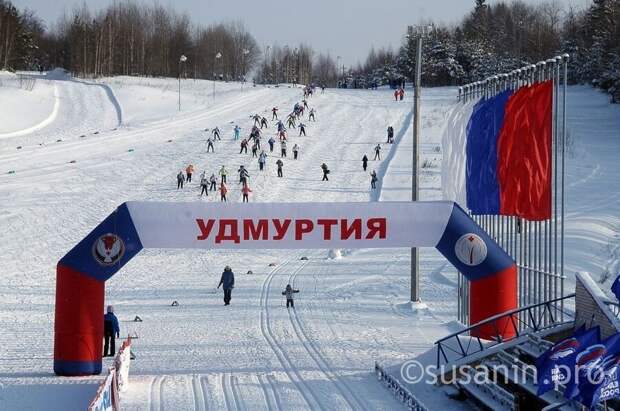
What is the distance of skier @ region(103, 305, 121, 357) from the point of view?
16844 millimetres

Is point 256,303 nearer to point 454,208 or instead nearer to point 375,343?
point 375,343

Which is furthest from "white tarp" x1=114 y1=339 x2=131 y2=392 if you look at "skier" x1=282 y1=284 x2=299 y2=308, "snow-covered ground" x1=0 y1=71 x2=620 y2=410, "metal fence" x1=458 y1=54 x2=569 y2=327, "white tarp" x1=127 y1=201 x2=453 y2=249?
"metal fence" x1=458 y1=54 x2=569 y2=327

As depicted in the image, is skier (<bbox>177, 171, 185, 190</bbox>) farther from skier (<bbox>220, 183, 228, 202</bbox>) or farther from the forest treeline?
the forest treeline

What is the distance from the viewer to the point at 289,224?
52.1ft

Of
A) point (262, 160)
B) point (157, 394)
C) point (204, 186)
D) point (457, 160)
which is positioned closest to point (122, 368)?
point (157, 394)

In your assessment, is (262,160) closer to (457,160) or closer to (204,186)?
(204,186)

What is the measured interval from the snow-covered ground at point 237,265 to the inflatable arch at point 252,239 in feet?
3.48

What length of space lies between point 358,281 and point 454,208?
31.7 ft

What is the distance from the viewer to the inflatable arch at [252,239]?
15.4m

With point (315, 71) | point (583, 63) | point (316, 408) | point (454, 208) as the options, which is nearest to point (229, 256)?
point (454, 208)

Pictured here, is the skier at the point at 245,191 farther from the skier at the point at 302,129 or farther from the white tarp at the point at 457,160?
the white tarp at the point at 457,160

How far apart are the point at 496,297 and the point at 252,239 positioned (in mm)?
4825

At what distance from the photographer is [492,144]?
18609mm

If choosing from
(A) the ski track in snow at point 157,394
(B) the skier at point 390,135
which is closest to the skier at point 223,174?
(B) the skier at point 390,135
